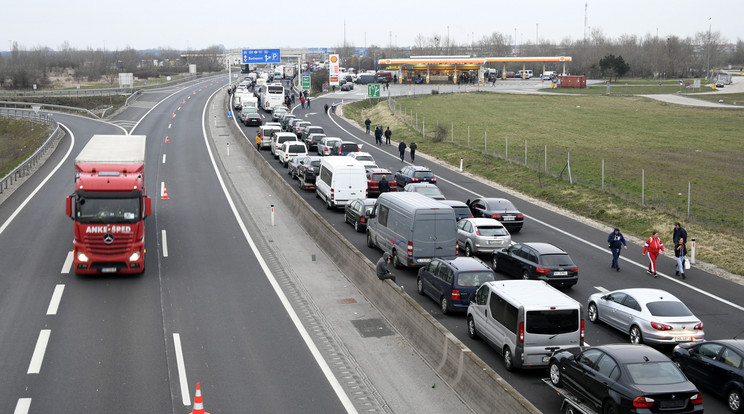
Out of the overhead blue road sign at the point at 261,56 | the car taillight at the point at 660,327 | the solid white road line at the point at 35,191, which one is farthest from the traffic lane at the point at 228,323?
the overhead blue road sign at the point at 261,56

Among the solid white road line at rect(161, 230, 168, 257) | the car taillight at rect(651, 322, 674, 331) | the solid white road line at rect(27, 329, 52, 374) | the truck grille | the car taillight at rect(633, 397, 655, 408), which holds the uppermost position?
the truck grille

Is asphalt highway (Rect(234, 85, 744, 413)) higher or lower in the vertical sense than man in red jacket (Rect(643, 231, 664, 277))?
lower

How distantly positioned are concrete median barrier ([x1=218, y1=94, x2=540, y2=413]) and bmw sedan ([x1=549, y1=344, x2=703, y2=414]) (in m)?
1.86

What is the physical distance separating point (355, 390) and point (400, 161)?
118 feet

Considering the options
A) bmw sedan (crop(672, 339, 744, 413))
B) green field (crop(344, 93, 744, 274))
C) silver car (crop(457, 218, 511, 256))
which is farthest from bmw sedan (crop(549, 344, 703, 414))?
green field (crop(344, 93, 744, 274))

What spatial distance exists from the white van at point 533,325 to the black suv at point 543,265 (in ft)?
17.4

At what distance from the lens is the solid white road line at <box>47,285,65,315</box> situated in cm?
2008

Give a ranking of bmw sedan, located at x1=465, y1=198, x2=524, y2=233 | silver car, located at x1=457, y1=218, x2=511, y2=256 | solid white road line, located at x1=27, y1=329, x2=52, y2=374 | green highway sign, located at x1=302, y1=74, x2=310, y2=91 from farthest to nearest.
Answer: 1. green highway sign, located at x1=302, y1=74, x2=310, y2=91
2. bmw sedan, located at x1=465, y1=198, x2=524, y2=233
3. silver car, located at x1=457, y1=218, x2=511, y2=256
4. solid white road line, located at x1=27, y1=329, x2=52, y2=374

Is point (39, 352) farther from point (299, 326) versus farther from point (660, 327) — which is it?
point (660, 327)

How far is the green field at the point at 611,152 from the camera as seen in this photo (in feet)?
111

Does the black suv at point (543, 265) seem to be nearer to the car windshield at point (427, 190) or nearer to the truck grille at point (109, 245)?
the car windshield at point (427, 190)

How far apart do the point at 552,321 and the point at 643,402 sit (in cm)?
366

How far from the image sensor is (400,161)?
51.2 meters

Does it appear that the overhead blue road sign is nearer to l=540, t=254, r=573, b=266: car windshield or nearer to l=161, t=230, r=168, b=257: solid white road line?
l=161, t=230, r=168, b=257: solid white road line
